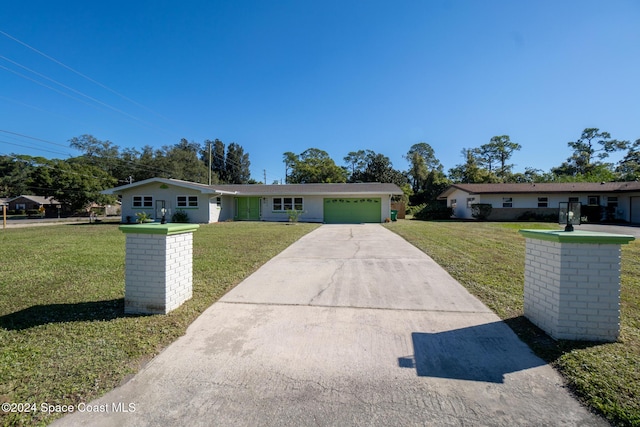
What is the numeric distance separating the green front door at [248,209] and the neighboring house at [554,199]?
1730cm

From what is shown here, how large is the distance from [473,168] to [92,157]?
202 ft

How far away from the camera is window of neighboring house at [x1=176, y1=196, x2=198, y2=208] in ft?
66.7

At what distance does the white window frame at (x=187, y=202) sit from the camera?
20.3 m

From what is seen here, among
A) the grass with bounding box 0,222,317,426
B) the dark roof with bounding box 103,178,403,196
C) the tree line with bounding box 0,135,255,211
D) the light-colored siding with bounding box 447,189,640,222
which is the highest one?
the tree line with bounding box 0,135,255,211

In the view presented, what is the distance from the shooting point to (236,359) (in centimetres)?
274

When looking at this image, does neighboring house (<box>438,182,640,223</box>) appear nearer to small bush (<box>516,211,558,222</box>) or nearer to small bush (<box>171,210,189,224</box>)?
small bush (<box>516,211,558,222</box>)

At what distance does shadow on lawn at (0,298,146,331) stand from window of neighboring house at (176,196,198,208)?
673 inches

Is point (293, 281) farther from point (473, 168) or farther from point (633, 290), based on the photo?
point (473, 168)

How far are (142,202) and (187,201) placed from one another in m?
3.47

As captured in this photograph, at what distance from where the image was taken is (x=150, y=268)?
3.76 meters

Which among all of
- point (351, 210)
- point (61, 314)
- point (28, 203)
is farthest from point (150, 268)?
point (28, 203)

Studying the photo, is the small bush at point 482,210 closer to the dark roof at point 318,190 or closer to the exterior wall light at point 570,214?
the dark roof at point 318,190

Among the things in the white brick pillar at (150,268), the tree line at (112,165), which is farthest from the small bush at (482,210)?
the tree line at (112,165)

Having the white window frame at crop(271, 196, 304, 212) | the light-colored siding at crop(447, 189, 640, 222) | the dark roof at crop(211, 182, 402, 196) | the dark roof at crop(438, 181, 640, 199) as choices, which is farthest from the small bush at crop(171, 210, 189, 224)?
the light-colored siding at crop(447, 189, 640, 222)
